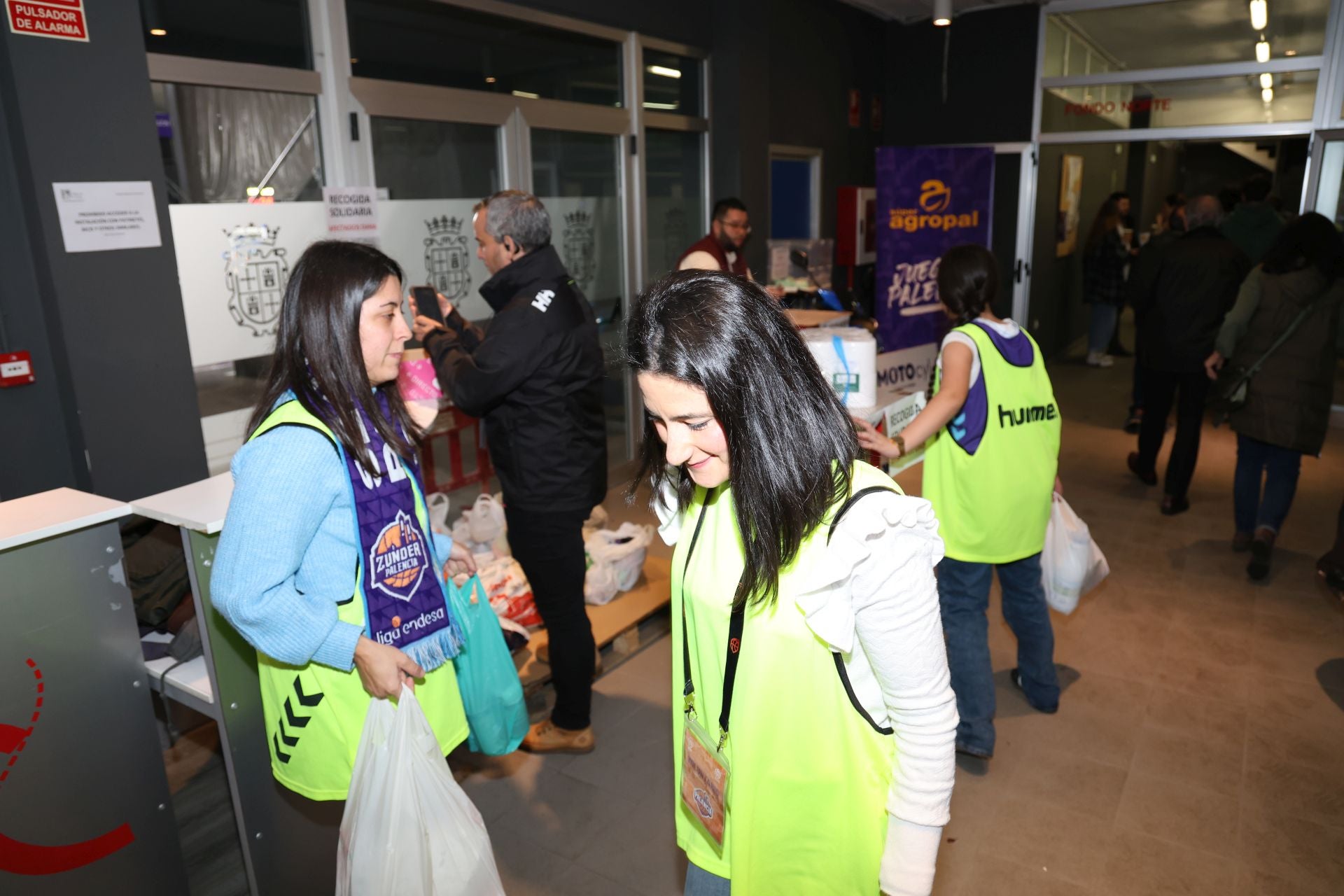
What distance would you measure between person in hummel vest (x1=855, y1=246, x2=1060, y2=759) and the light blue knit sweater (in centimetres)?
141

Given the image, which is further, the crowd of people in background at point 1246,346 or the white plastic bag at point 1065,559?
the crowd of people in background at point 1246,346

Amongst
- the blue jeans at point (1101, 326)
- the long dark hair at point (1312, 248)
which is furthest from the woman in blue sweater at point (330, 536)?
the blue jeans at point (1101, 326)

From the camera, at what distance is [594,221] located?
529 centimetres

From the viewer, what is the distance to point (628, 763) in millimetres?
2773

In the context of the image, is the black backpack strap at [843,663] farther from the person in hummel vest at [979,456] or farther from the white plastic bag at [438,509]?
the white plastic bag at [438,509]

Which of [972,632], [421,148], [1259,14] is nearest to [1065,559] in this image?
[972,632]

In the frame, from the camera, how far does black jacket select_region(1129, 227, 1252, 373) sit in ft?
15.9

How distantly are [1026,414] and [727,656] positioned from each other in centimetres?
159

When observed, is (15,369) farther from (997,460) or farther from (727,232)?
(727,232)

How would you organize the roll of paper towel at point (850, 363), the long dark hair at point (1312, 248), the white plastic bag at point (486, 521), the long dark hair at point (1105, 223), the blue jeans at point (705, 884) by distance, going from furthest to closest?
the long dark hair at point (1105, 223) < the long dark hair at point (1312, 248) < the white plastic bag at point (486, 521) < the roll of paper towel at point (850, 363) < the blue jeans at point (705, 884)

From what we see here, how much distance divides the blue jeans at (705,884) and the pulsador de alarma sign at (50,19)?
2.89 metres

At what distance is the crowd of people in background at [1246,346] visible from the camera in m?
3.95

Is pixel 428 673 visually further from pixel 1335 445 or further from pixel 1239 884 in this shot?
pixel 1335 445

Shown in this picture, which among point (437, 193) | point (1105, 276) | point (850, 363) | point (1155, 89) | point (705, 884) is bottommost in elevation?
point (705, 884)
